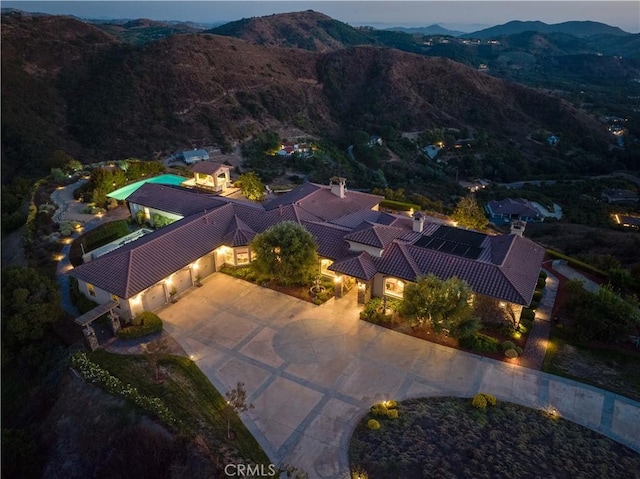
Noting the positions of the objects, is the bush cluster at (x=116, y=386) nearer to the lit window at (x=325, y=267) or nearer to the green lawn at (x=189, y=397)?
the green lawn at (x=189, y=397)

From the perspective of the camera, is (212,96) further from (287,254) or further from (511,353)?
(511,353)

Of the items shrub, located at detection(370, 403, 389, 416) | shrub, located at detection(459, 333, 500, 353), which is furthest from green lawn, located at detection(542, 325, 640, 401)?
shrub, located at detection(370, 403, 389, 416)

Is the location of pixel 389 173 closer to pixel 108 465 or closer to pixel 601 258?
pixel 601 258

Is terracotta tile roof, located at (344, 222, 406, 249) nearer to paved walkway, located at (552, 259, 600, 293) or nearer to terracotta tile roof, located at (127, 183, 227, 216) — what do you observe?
paved walkway, located at (552, 259, 600, 293)

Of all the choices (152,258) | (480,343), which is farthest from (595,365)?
(152,258)

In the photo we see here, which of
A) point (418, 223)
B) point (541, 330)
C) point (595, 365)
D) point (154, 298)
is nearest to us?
point (595, 365)

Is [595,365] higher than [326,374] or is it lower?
higher
